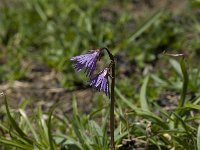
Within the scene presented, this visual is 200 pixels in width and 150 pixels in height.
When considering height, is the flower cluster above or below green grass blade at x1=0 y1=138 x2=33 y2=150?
above

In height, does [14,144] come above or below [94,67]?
below

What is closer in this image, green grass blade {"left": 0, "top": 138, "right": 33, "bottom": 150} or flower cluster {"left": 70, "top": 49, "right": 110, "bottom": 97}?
flower cluster {"left": 70, "top": 49, "right": 110, "bottom": 97}

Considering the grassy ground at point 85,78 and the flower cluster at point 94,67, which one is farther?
the grassy ground at point 85,78

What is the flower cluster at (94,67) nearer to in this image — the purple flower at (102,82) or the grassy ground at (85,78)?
the purple flower at (102,82)

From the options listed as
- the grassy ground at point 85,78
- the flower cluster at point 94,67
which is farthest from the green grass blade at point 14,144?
the flower cluster at point 94,67

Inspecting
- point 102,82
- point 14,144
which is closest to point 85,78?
point 14,144

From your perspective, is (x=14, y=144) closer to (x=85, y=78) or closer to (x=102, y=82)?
(x=102, y=82)

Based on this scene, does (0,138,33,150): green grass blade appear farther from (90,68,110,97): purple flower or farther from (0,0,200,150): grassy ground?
(90,68,110,97): purple flower

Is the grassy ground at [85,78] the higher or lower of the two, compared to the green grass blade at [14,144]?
higher

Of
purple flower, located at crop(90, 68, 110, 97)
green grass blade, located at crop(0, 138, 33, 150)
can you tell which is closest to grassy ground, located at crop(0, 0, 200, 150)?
green grass blade, located at crop(0, 138, 33, 150)
